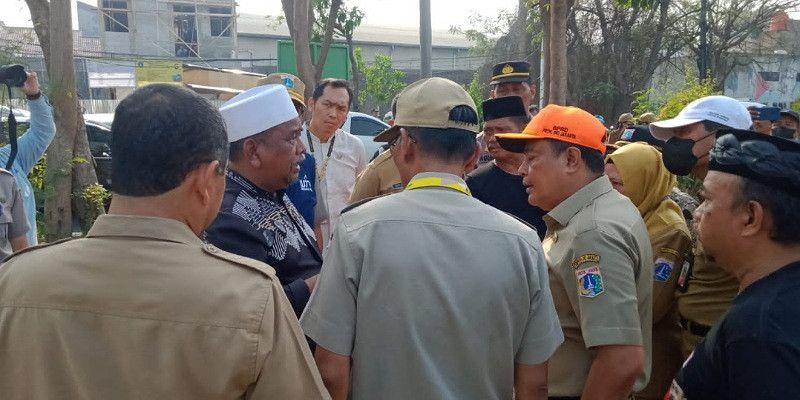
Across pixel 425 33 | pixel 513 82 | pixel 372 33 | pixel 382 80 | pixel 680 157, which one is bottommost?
pixel 680 157

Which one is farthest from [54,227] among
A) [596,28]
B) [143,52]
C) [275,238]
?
[143,52]

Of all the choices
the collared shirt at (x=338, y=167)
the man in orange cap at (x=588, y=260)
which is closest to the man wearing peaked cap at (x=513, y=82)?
the collared shirt at (x=338, y=167)

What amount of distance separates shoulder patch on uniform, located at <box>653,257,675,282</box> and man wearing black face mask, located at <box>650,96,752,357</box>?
0.06 meters

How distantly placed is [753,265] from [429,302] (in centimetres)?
86

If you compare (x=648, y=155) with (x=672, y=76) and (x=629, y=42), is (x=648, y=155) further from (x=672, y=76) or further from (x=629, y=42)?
(x=672, y=76)

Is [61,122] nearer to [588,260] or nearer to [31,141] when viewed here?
[31,141]

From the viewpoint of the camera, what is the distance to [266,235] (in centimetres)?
226

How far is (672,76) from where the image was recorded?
91.6ft

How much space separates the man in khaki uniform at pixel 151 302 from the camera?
134 cm

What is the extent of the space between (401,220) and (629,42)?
23.5 meters

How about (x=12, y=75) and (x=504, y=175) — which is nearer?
(x=504, y=175)

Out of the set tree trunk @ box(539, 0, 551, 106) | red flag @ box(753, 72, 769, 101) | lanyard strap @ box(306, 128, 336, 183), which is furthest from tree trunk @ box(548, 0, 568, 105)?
red flag @ box(753, 72, 769, 101)

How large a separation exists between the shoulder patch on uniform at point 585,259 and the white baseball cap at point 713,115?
1258 millimetres

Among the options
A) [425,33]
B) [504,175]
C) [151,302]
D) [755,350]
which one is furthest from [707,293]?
[425,33]
